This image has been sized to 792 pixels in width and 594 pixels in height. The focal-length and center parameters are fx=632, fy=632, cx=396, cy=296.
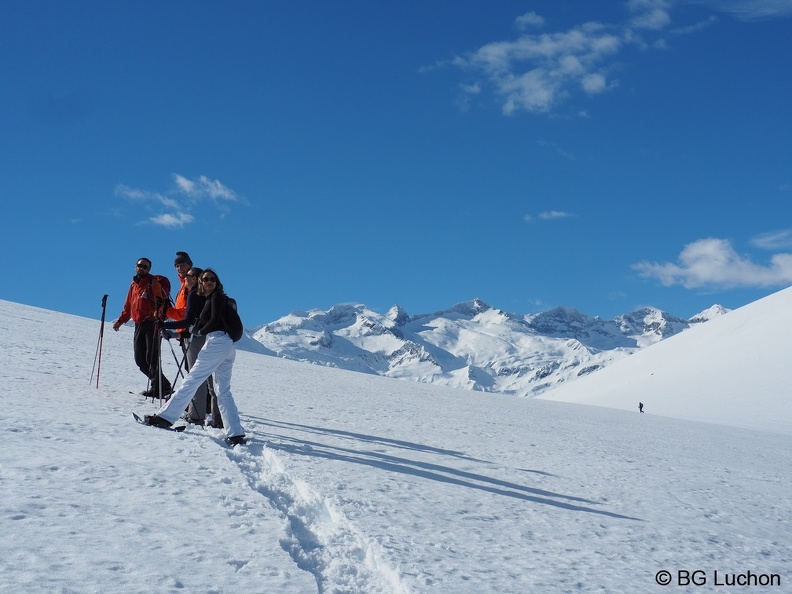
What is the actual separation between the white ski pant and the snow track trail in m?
1.09

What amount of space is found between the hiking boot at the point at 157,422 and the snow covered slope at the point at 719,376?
30641 mm

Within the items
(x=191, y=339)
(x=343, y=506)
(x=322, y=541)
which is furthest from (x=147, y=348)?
(x=322, y=541)

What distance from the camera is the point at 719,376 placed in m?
43.8

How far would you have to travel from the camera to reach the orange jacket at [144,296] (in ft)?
33.7

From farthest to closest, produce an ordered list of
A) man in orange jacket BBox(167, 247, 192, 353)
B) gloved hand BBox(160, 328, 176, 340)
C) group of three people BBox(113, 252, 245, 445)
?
man in orange jacket BBox(167, 247, 192, 353), gloved hand BBox(160, 328, 176, 340), group of three people BBox(113, 252, 245, 445)

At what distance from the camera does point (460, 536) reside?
5.29m

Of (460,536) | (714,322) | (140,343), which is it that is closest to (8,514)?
(460,536)

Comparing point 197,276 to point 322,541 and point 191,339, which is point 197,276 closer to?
point 191,339

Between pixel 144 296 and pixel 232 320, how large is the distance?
312 centimetres

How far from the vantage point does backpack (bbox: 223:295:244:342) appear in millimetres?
7918

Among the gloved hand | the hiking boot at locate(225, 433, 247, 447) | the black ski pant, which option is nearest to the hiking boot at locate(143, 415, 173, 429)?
the hiking boot at locate(225, 433, 247, 447)

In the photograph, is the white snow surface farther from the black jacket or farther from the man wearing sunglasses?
the black jacket

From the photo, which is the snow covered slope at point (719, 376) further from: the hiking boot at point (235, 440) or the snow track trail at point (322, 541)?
the snow track trail at point (322, 541)

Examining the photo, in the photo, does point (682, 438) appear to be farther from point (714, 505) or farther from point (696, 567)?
point (696, 567)
